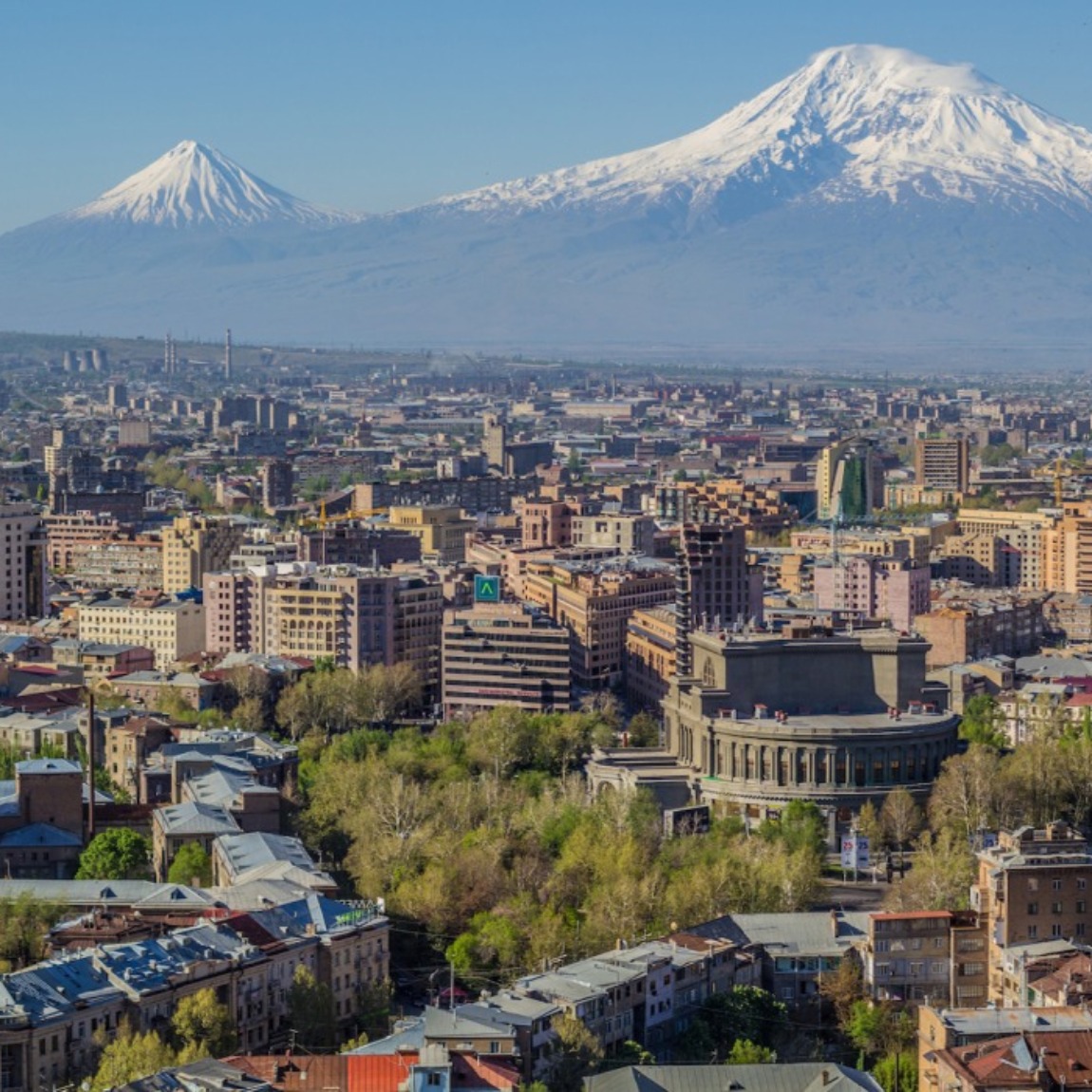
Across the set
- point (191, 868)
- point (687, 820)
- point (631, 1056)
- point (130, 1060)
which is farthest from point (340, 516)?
point (130, 1060)

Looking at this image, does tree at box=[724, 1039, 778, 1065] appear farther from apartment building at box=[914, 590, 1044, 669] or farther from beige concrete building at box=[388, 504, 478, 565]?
beige concrete building at box=[388, 504, 478, 565]

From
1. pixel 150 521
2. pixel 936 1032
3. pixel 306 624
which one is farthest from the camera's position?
pixel 150 521

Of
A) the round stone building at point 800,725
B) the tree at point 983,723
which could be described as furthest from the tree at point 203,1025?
the tree at point 983,723

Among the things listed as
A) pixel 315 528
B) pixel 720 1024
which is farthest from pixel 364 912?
pixel 315 528

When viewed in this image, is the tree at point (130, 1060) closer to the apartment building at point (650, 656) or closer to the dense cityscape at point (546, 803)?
the dense cityscape at point (546, 803)

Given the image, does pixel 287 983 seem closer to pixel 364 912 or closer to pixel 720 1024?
pixel 364 912

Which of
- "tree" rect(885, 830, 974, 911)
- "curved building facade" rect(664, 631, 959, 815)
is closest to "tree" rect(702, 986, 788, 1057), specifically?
"tree" rect(885, 830, 974, 911)
